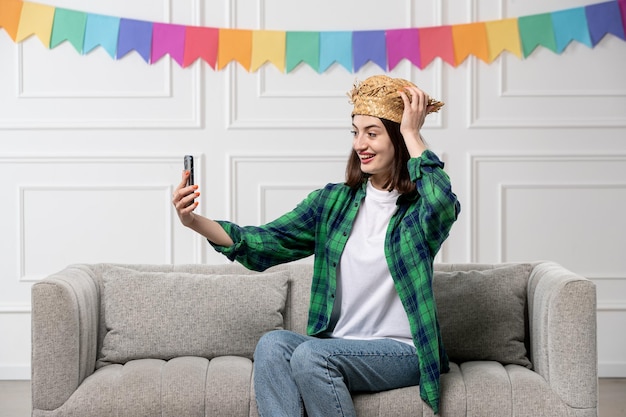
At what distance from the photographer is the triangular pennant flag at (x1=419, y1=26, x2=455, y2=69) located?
4016 mm

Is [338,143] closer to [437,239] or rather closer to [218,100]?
[218,100]

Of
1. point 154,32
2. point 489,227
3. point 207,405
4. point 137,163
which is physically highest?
point 154,32

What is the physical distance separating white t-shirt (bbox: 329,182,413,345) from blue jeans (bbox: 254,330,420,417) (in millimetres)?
63

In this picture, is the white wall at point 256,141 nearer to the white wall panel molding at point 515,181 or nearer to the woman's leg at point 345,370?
the white wall panel molding at point 515,181

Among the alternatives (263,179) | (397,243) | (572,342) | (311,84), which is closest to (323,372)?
(397,243)

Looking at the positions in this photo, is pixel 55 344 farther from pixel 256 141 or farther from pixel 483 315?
pixel 256 141

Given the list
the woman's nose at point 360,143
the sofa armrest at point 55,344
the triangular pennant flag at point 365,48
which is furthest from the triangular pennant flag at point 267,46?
the sofa armrest at point 55,344

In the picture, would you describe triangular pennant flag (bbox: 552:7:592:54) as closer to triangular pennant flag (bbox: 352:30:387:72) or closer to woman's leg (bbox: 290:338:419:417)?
triangular pennant flag (bbox: 352:30:387:72)

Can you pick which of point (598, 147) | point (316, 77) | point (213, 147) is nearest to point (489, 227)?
point (598, 147)

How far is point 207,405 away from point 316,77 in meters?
1.95

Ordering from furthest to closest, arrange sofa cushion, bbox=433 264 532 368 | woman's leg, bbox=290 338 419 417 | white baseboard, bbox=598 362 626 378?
1. white baseboard, bbox=598 362 626 378
2. sofa cushion, bbox=433 264 532 368
3. woman's leg, bbox=290 338 419 417

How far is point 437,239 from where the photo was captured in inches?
95.3

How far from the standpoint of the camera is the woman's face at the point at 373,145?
8.16 feet

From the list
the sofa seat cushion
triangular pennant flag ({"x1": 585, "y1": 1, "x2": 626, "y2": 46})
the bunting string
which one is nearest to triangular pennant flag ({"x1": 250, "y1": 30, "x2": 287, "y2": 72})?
the bunting string
